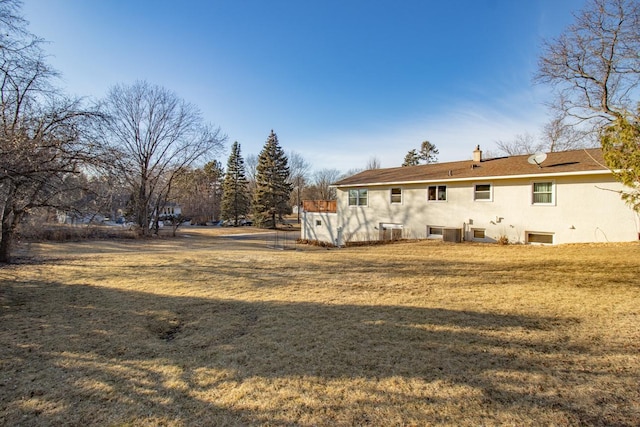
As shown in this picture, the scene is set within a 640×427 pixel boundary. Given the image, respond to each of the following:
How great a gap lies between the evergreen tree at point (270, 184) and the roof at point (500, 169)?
68.9 ft

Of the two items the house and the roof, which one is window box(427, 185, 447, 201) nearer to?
the house

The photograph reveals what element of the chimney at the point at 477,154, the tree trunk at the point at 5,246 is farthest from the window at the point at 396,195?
the tree trunk at the point at 5,246

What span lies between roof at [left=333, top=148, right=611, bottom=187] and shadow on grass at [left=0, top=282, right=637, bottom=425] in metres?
11.3

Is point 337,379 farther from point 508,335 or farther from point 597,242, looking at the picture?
point 597,242

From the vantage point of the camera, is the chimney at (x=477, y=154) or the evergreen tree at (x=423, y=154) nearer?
the chimney at (x=477, y=154)

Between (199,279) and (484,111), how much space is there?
18258 mm

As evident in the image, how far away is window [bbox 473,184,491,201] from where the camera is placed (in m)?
15.3

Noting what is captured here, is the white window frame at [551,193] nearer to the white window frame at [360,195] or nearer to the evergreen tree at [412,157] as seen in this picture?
the white window frame at [360,195]

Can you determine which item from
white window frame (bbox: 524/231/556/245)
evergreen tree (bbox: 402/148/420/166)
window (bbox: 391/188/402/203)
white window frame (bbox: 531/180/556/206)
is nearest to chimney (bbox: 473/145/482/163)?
white window frame (bbox: 531/180/556/206)

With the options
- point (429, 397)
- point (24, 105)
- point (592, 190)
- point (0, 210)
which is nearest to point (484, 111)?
point (592, 190)

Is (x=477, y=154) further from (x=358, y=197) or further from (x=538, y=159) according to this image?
(x=358, y=197)

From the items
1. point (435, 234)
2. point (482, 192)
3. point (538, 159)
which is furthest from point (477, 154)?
point (435, 234)

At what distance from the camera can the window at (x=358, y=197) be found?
2030cm

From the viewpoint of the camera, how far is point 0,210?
307 inches
